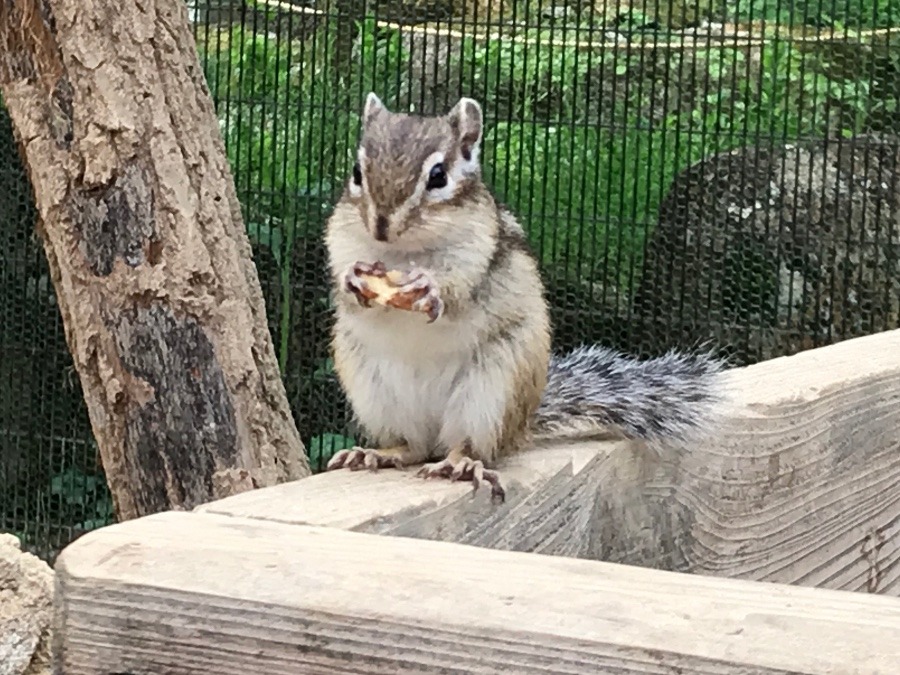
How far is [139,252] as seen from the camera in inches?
83.0

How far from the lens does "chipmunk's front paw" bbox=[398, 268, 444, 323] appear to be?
148cm

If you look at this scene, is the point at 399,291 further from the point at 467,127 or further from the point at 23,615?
the point at 23,615

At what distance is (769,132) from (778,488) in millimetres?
2701

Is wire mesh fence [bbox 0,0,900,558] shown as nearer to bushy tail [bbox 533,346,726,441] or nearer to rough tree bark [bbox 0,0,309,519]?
rough tree bark [bbox 0,0,309,519]

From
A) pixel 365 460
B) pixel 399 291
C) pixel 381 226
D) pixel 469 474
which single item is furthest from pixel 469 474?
pixel 381 226

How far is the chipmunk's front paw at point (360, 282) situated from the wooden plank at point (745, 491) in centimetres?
24

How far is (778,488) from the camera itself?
1.35 meters

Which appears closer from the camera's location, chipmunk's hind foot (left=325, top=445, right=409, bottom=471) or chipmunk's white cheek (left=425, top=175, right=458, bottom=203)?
chipmunk's hind foot (left=325, top=445, right=409, bottom=471)

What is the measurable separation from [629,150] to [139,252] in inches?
84.8

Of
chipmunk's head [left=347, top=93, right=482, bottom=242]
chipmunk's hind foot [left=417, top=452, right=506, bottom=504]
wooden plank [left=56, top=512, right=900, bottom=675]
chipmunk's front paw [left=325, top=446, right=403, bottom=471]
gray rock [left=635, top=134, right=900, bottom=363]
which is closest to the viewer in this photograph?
→ wooden plank [left=56, top=512, right=900, bottom=675]

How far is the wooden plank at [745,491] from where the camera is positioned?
3.53 feet

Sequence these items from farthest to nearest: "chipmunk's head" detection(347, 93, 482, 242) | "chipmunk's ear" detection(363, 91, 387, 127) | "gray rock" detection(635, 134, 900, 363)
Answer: "gray rock" detection(635, 134, 900, 363) → "chipmunk's ear" detection(363, 91, 387, 127) → "chipmunk's head" detection(347, 93, 482, 242)

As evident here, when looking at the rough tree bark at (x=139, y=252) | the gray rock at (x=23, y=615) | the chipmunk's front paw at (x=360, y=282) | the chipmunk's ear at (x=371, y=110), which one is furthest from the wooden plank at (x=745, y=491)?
the gray rock at (x=23, y=615)

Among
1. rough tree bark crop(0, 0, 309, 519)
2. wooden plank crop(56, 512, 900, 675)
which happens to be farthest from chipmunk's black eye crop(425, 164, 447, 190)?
wooden plank crop(56, 512, 900, 675)
